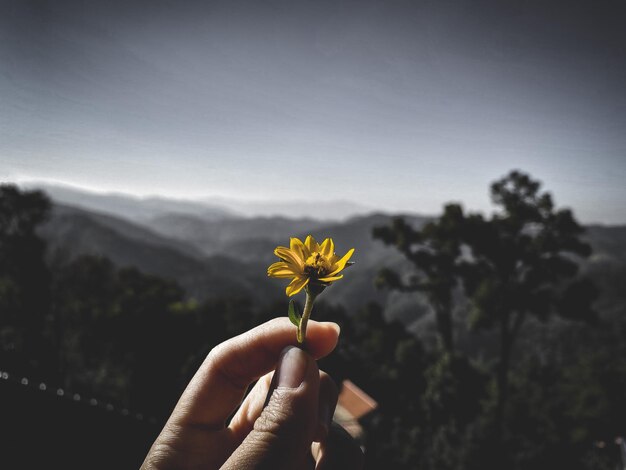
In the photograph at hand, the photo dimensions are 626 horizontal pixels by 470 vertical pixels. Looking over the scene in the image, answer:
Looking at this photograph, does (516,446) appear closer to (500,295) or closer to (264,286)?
(500,295)

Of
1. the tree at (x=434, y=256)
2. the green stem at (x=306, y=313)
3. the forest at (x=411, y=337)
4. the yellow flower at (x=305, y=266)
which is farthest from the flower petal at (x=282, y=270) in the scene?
the tree at (x=434, y=256)

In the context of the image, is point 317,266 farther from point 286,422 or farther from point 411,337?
point 411,337

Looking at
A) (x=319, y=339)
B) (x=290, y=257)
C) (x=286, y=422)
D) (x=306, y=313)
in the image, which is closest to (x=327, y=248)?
(x=290, y=257)

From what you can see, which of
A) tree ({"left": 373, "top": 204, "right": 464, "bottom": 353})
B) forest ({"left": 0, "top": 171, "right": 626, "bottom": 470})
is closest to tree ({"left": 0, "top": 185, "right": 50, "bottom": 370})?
→ forest ({"left": 0, "top": 171, "right": 626, "bottom": 470})

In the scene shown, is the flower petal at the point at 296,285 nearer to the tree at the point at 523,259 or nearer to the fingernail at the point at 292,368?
the fingernail at the point at 292,368

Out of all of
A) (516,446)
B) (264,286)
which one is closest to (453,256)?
(516,446)

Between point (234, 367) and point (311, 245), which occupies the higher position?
point (311, 245)

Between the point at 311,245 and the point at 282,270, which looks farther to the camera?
the point at 311,245
